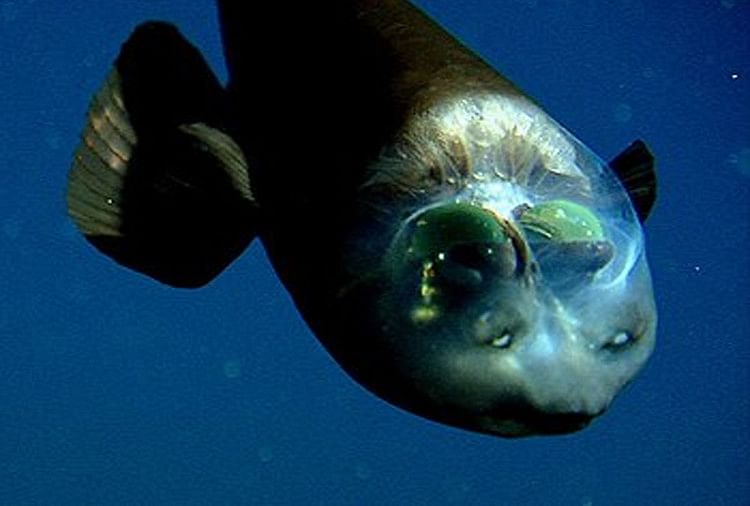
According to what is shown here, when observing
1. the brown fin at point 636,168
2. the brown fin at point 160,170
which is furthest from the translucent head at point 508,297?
the brown fin at point 160,170

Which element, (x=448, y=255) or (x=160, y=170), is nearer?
(x=448, y=255)

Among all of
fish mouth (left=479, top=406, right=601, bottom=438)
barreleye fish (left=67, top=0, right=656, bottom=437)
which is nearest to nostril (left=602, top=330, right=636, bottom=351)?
barreleye fish (left=67, top=0, right=656, bottom=437)

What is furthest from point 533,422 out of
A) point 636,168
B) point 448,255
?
point 636,168

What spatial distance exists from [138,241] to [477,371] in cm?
198

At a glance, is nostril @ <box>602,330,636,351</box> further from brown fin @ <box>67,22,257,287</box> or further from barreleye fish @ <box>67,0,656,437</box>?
brown fin @ <box>67,22,257,287</box>

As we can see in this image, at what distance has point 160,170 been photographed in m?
3.18

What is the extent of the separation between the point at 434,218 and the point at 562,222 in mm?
236

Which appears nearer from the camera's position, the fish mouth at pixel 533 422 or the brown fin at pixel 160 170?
the fish mouth at pixel 533 422

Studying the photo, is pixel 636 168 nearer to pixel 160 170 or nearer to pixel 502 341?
pixel 502 341

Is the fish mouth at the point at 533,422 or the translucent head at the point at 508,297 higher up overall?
the translucent head at the point at 508,297

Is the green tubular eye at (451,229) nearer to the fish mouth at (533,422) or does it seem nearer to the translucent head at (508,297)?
the translucent head at (508,297)

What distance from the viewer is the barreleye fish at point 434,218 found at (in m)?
1.74

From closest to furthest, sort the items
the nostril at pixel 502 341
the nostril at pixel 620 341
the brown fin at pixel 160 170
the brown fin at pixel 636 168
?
1. the nostril at pixel 502 341
2. the nostril at pixel 620 341
3. the brown fin at pixel 636 168
4. the brown fin at pixel 160 170

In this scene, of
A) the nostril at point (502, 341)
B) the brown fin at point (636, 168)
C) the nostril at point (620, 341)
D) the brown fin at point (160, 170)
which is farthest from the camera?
the brown fin at point (160, 170)
